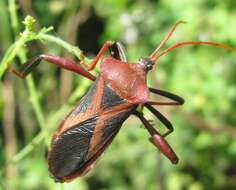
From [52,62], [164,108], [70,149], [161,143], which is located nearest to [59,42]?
[52,62]

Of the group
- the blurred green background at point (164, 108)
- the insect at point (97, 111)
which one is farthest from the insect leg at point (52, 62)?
the blurred green background at point (164, 108)

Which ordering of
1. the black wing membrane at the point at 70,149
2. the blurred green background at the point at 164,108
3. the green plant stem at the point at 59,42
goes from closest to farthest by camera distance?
the green plant stem at the point at 59,42
the black wing membrane at the point at 70,149
the blurred green background at the point at 164,108

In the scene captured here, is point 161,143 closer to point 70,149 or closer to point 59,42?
point 70,149

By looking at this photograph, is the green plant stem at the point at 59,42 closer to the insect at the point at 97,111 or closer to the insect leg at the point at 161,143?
the insect at the point at 97,111

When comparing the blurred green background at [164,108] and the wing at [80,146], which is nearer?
the wing at [80,146]

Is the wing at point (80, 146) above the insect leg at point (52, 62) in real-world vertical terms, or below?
below

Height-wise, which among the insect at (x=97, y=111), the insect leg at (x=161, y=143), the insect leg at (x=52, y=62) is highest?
the insect leg at (x=52, y=62)

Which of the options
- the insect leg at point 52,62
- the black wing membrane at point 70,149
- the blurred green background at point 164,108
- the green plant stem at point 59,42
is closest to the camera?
the green plant stem at point 59,42

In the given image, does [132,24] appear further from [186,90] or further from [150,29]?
[186,90]
